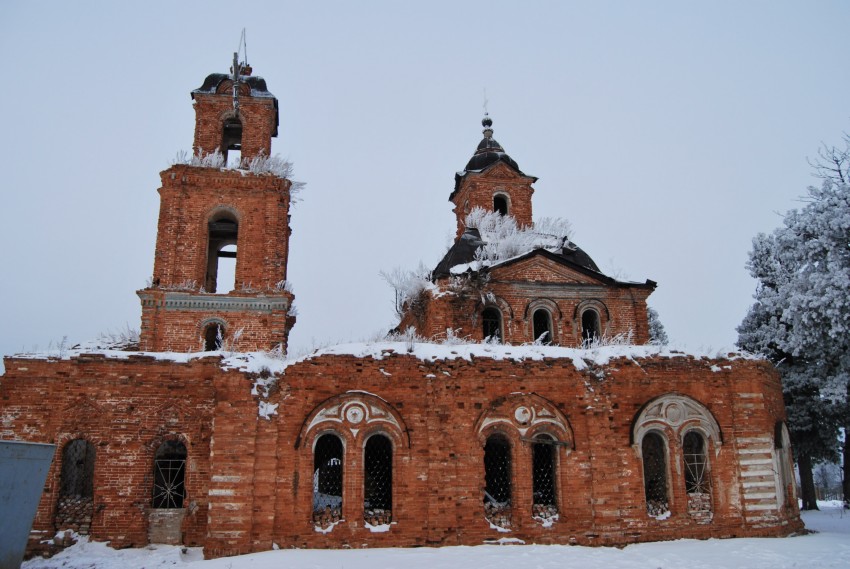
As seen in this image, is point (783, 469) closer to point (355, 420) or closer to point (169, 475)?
point (355, 420)

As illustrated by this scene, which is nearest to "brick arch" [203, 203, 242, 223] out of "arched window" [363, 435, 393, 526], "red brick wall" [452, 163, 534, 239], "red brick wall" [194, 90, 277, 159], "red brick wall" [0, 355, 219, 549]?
"red brick wall" [194, 90, 277, 159]

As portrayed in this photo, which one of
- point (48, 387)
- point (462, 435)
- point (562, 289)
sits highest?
point (562, 289)

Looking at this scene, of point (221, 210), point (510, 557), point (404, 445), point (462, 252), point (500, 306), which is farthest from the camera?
point (462, 252)

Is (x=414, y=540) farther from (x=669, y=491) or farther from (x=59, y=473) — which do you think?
(x=59, y=473)

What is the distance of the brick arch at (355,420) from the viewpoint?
12.5 metres

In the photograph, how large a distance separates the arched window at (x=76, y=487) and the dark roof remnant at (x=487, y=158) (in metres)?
15.6

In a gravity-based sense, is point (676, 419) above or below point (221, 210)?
below

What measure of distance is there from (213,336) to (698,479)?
12260 millimetres

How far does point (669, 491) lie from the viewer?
43.1 feet

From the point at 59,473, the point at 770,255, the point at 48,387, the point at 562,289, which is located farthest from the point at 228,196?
the point at 770,255

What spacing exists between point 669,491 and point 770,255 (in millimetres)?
14693

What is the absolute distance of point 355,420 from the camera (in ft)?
41.4

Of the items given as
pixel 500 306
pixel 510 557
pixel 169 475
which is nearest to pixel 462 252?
pixel 500 306

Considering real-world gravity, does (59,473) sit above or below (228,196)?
below
